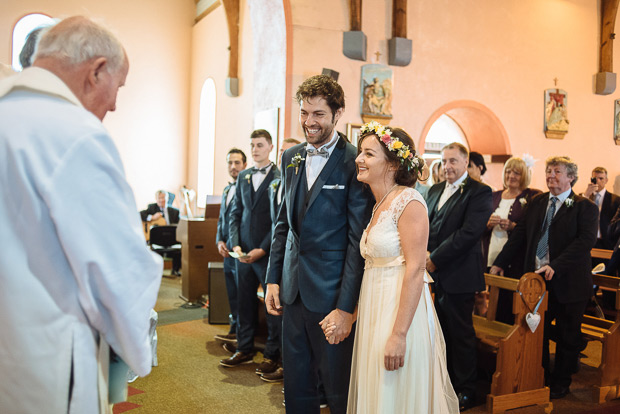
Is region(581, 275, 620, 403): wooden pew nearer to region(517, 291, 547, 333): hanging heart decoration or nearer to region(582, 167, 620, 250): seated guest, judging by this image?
region(517, 291, 547, 333): hanging heart decoration

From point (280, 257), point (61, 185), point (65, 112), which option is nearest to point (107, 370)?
point (61, 185)

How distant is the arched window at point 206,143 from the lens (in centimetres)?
1331

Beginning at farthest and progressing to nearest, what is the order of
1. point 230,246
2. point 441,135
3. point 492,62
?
point 441,135 < point 492,62 < point 230,246

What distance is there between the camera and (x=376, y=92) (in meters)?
7.72

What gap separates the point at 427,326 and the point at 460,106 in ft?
22.1

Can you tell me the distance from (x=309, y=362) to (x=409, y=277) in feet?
2.19

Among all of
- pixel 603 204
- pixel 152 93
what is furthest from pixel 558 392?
pixel 152 93

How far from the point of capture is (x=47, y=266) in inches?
50.7

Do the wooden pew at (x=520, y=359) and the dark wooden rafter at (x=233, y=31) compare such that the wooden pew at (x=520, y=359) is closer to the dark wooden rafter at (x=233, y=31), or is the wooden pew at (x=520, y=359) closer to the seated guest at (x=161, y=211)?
the seated guest at (x=161, y=211)

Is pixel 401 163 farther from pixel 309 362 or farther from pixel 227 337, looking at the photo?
pixel 227 337

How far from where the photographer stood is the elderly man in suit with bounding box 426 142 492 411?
3.79 meters

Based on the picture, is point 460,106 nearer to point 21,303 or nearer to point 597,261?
point 597,261

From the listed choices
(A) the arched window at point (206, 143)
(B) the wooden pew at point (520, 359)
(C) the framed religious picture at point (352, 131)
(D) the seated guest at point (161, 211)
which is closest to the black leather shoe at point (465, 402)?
(B) the wooden pew at point (520, 359)

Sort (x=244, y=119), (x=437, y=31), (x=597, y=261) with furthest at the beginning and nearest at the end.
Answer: (x=244, y=119)
(x=437, y=31)
(x=597, y=261)
